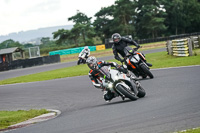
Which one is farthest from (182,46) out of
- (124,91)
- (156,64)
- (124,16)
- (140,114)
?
(124,16)

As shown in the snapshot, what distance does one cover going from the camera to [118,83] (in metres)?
9.45

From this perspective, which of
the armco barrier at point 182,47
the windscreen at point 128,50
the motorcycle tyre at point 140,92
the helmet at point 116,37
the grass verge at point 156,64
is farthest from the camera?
the armco barrier at point 182,47

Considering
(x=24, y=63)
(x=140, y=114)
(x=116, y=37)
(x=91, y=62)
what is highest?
(x=116, y=37)

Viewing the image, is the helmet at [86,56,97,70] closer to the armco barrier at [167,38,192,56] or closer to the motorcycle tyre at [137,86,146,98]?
the motorcycle tyre at [137,86,146,98]

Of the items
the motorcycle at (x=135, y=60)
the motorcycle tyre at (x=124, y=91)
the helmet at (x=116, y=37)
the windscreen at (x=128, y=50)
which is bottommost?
the motorcycle tyre at (x=124, y=91)

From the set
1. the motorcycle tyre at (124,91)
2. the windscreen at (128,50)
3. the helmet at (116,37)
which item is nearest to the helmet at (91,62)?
the motorcycle tyre at (124,91)

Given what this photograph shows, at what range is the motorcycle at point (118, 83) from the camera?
31.0 ft

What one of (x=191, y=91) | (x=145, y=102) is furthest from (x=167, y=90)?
(x=145, y=102)

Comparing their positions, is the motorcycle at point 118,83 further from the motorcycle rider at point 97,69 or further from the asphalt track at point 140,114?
the asphalt track at point 140,114

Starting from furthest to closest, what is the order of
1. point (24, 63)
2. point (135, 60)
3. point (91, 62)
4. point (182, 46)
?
1. point (24, 63)
2. point (182, 46)
3. point (135, 60)
4. point (91, 62)

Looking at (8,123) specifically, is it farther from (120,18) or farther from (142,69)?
(120,18)

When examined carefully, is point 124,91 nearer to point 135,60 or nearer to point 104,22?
point 135,60

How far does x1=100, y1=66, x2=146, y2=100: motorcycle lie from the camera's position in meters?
9.46

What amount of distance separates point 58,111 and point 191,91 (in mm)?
3970
